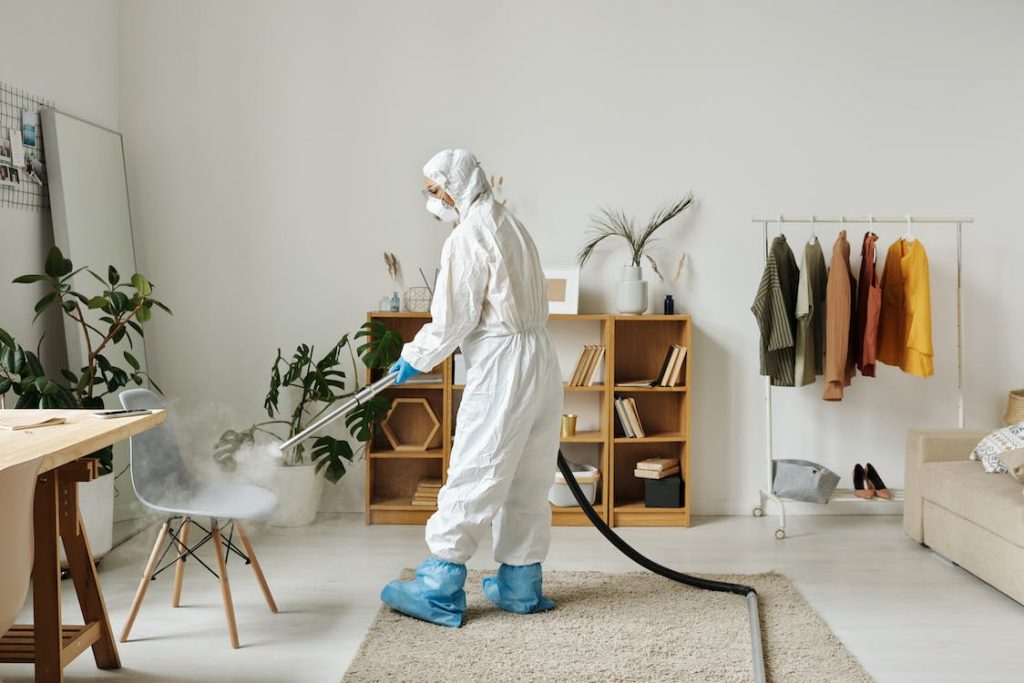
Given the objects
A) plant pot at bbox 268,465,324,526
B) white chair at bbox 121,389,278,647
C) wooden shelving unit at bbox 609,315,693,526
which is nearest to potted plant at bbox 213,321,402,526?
plant pot at bbox 268,465,324,526

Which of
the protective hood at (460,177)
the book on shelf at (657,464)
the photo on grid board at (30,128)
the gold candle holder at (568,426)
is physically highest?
the photo on grid board at (30,128)

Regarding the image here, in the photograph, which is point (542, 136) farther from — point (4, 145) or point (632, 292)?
point (4, 145)

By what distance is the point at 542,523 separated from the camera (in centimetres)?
316

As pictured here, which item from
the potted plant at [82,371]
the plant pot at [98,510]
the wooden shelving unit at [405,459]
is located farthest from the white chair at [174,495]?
the wooden shelving unit at [405,459]

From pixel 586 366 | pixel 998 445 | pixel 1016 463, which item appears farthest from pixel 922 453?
pixel 586 366

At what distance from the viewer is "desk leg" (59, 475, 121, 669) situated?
258 centimetres

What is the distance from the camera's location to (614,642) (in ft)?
9.50

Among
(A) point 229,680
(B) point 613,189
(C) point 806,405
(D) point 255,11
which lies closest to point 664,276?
(B) point 613,189

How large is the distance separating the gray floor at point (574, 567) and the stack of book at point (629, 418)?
45cm

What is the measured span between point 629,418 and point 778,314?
0.84 metres

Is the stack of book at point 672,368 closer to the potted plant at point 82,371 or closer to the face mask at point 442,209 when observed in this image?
the face mask at point 442,209

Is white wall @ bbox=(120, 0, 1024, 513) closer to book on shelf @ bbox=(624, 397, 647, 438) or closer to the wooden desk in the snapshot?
book on shelf @ bbox=(624, 397, 647, 438)

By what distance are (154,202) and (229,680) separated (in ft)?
9.17

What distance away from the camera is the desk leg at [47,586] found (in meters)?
2.35
